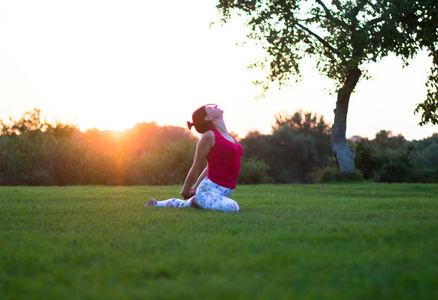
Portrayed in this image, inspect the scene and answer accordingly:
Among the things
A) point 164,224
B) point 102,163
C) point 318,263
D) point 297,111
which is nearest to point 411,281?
point 318,263

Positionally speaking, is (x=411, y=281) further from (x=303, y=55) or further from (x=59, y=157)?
(x=59, y=157)

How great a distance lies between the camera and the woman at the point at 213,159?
668cm

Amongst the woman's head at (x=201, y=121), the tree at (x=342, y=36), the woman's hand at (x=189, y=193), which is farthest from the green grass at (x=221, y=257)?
the tree at (x=342, y=36)

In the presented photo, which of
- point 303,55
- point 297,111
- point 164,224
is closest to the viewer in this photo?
point 164,224

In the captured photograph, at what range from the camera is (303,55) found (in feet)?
59.1

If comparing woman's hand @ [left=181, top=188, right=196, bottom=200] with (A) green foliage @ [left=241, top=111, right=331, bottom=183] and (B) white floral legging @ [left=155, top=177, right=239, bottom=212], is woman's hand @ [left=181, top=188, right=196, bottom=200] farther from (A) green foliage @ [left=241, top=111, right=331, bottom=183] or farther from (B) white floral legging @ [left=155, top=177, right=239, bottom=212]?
(A) green foliage @ [left=241, top=111, right=331, bottom=183]

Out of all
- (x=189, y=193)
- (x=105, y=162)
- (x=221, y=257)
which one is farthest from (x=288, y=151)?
(x=221, y=257)

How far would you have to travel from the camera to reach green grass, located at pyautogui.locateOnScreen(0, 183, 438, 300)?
2574mm

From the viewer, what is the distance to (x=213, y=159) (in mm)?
6766

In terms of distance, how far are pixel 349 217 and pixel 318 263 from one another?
8.79 feet

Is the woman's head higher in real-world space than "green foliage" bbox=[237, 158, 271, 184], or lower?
higher

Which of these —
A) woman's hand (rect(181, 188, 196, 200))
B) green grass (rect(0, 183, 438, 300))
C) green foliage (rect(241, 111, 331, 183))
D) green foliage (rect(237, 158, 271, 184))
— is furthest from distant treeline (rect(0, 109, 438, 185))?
green foliage (rect(241, 111, 331, 183))

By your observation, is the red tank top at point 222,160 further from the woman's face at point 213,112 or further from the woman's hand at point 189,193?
the woman's hand at point 189,193

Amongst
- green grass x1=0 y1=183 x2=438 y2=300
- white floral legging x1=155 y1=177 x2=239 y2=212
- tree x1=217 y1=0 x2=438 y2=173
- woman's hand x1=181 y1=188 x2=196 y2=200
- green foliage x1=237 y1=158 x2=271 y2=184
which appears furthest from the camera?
green foliage x1=237 y1=158 x2=271 y2=184
